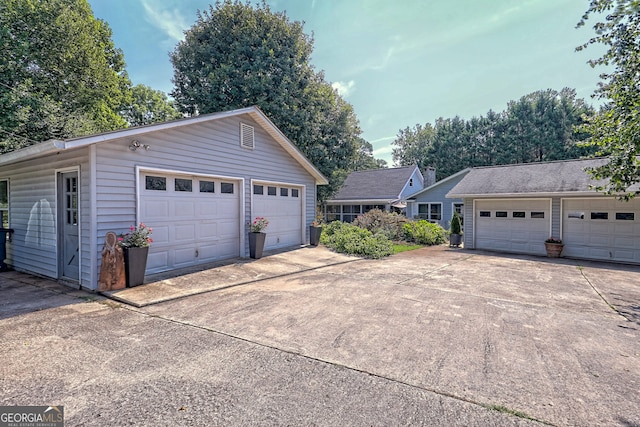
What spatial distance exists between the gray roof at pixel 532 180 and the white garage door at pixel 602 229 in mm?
651

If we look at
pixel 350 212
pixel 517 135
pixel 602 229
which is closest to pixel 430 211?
pixel 350 212

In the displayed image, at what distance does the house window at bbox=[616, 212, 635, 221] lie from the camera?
965 cm

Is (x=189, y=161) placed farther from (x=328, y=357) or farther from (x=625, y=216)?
(x=625, y=216)

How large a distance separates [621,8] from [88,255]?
36.9 ft

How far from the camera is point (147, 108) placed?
2684cm

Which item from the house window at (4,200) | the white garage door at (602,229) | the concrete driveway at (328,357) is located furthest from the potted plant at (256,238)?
Result: the white garage door at (602,229)

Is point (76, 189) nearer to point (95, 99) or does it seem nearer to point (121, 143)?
point (121, 143)

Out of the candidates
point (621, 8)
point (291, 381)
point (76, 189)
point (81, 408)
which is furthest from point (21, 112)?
point (621, 8)

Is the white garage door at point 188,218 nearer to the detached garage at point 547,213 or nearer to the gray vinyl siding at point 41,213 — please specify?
the gray vinyl siding at point 41,213

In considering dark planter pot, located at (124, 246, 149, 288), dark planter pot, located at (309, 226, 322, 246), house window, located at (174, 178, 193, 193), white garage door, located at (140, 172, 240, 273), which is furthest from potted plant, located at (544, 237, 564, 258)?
dark planter pot, located at (124, 246, 149, 288)

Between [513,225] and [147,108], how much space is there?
94.9 feet

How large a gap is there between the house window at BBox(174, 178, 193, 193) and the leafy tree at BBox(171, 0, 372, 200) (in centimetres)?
918

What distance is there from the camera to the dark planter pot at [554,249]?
10648 mm

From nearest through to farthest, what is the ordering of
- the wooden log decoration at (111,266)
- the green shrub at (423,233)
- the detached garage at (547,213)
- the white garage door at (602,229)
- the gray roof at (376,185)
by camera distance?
the wooden log decoration at (111,266), the white garage door at (602,229), the detached garage at (547,213), the green shrub at (423,233), the gray roof at (376,185)
